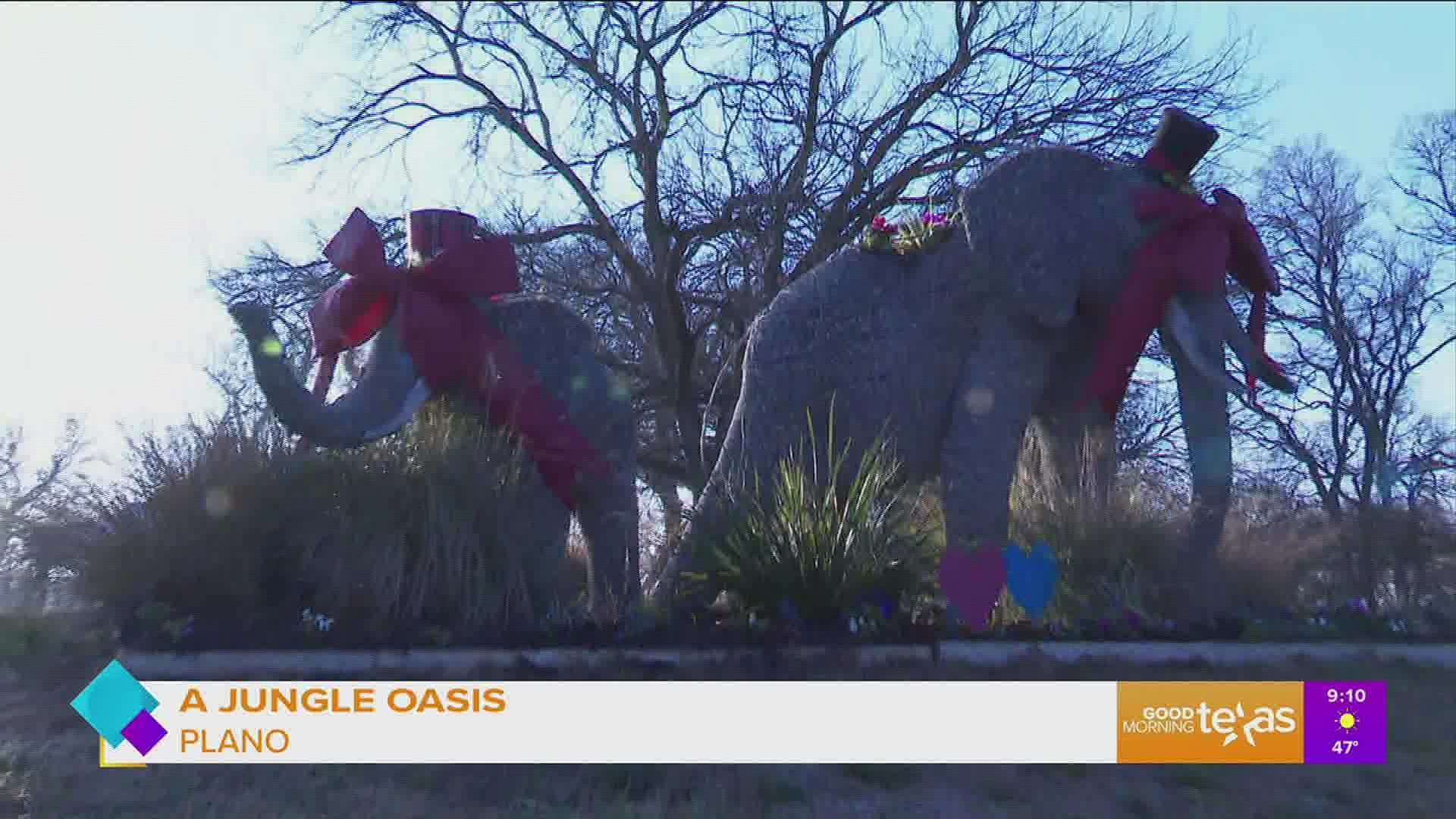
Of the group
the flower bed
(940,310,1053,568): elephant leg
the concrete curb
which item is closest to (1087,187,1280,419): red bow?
(940,310,1053,568): elephant leg

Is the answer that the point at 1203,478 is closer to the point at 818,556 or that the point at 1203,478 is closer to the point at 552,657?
the point at 818,556

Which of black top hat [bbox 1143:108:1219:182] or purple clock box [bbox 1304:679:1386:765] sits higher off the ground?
black top hat [bbox 1143:108:1219:182]

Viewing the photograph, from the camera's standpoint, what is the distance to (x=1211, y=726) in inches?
164

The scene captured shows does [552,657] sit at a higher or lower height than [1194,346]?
lower

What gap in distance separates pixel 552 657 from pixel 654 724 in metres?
0.97

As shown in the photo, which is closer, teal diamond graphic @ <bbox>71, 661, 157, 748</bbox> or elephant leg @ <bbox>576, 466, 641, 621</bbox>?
teal diamond graphic @ <bbox>71, 661, 157, 748</bbox>

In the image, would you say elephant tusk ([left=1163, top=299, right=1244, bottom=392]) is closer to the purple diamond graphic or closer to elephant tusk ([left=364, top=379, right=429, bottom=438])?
elephant tusk ([left=364, top=379, right=429, bottom=438])

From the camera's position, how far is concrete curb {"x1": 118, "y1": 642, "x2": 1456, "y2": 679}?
487 centimetres

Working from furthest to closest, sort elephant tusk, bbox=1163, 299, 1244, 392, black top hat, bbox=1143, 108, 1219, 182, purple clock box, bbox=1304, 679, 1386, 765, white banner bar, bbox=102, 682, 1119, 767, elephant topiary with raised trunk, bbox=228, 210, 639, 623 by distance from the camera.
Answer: black top hat, bbox=1143, 108, 1219, 182, elephant topiary with raised trunk, bbox=228, 210, 639, 623, elephant tusk, bbox=1163, 299, 1244, 392, purple clock box, bbox=1304, 679, 1386, 765, white banner bar, bbox=102, 682, 1119, 767

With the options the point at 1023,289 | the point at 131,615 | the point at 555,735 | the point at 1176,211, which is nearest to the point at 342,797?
the point at 555,735

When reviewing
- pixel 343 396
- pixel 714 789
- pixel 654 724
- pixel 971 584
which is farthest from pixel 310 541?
pixel 971 584

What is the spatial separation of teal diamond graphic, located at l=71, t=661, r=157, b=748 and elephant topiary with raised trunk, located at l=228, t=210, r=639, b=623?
1.81m

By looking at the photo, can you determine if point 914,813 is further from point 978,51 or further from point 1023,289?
point 978,51

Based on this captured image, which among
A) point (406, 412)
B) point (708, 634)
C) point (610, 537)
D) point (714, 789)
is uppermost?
point (406, 412)
